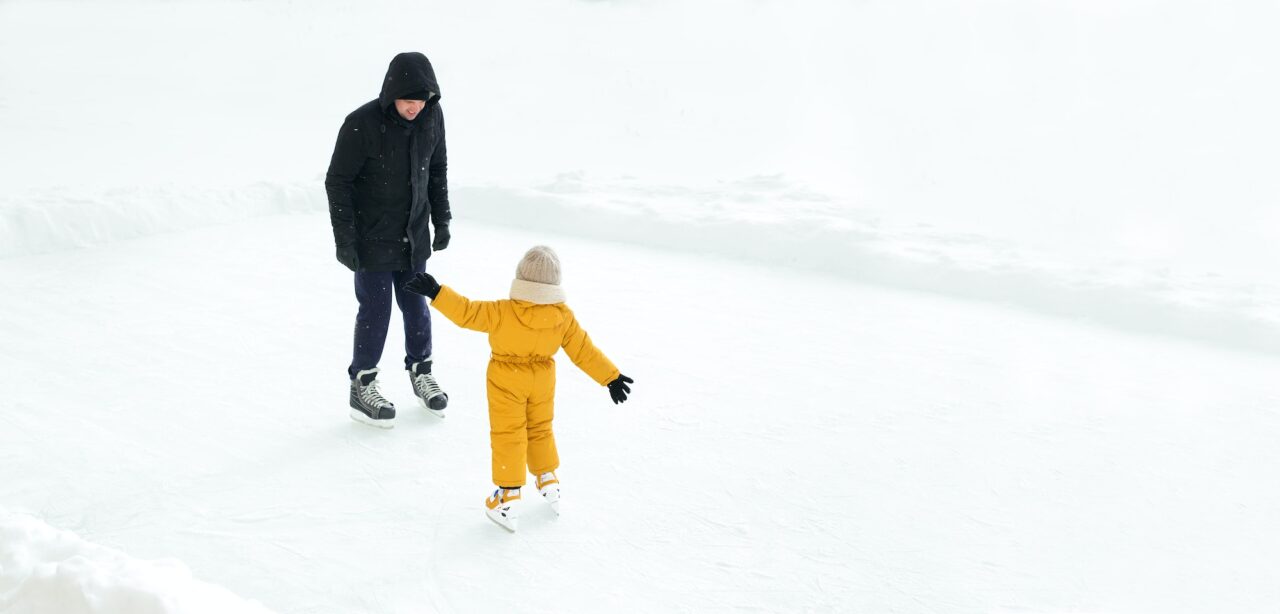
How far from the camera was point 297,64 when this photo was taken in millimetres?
13312

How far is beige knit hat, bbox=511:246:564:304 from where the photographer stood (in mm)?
2881

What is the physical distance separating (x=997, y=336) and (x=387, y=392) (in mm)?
3120

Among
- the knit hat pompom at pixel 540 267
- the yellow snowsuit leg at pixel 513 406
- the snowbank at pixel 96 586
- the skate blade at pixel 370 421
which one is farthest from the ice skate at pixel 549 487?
the snowbank at pixel 96 586

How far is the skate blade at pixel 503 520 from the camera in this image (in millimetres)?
3000

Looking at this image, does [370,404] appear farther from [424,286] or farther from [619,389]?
[619,389]

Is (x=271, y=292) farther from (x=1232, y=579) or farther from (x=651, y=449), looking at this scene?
(x=1232, y=579)

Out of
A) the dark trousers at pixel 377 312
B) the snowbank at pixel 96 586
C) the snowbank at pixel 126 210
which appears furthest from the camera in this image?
the snowbank at pixel 126 210

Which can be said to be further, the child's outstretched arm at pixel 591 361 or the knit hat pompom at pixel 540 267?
the child's outstretched arm at pixel 591 361

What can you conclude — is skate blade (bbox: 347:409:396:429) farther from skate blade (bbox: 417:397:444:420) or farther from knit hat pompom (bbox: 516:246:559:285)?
knit hat pompom (bbox: 516:246:559:285)

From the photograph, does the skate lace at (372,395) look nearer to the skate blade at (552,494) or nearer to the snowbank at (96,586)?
the skate blade at (552,494)

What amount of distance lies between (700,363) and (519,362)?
173 centimetres

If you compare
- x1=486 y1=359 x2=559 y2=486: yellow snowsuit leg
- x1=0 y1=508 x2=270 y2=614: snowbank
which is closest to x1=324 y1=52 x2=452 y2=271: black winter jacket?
x1=486 y1=359 x2=559 y2=486: yellow snowsuit leg

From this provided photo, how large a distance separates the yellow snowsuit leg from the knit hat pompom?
0.28m

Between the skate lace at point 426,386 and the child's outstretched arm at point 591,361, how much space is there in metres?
0.99
